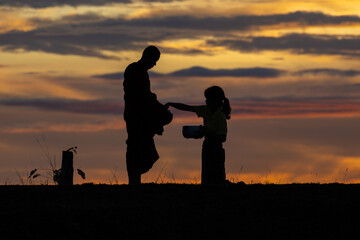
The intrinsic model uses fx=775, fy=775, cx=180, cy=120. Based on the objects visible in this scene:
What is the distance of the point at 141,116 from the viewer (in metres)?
15.7

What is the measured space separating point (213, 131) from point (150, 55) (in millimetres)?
2124

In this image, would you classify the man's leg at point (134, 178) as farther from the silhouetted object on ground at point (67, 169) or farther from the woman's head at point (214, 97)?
the woman's head at point (214, 97)

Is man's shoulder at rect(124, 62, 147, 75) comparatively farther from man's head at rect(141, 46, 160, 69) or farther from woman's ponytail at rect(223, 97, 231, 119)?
woman's ponytail at rect(223, 97, 231, 119)

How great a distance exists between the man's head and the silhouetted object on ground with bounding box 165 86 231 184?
110 centimetres

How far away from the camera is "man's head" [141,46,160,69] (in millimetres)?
15398

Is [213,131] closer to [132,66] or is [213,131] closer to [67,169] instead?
[132,66]
